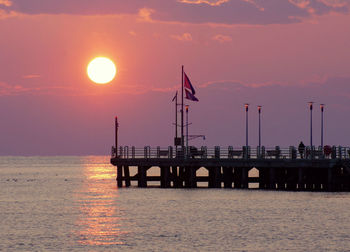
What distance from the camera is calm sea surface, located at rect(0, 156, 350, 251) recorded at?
46.2 m

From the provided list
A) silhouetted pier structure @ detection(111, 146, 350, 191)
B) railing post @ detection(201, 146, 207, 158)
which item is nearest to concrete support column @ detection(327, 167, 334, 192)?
silhouetted pier structure @ detection(111, 146, 350, 191)

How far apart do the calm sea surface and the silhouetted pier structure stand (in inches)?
65.7

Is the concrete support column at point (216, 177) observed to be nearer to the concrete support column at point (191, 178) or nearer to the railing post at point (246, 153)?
the concrete support column at point (191, 178)

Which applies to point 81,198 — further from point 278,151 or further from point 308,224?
point 308,224

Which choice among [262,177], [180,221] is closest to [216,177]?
[262,177]

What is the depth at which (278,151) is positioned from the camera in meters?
77.1

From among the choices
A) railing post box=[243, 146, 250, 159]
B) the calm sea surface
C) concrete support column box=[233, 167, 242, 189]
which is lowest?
the calm sea surface

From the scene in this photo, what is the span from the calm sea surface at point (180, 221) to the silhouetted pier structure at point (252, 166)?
1668 millimetres

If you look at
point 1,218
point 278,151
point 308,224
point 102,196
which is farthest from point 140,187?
point 308,224

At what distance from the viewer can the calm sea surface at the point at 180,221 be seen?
4625 centimetres

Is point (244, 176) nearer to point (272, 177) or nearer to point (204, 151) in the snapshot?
point (272, 177)

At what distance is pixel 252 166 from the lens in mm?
77125

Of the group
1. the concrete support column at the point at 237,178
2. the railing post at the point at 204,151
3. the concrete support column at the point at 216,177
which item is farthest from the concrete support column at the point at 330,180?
the railing post at the point at 204,151

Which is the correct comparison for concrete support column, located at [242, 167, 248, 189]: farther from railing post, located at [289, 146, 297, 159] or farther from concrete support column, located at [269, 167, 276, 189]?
railing post, located at [289, 146, 297, 159]
